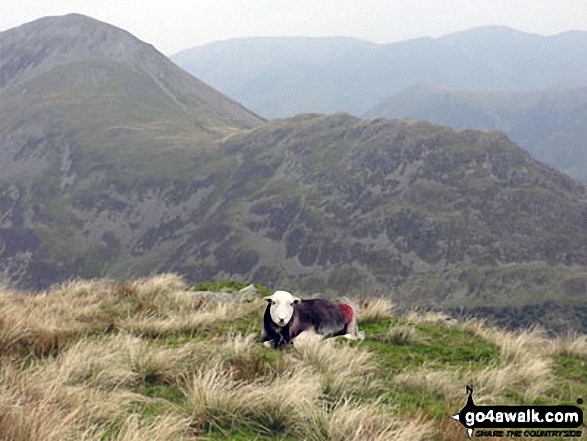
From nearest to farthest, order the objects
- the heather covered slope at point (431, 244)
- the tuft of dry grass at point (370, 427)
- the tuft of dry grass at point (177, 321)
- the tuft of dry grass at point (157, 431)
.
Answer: the tuft of dry grass at point (157, 431)
the tuft of dry grass at point (370, 427)
the tuft of dry grass at point (177, 321)
the heather covered slope at point (431, 244)

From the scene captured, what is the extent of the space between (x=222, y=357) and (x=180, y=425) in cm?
237

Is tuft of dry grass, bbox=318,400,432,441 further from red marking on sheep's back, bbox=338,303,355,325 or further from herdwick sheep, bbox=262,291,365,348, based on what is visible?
red marking on sheep's back, bbox=338,303,355,325

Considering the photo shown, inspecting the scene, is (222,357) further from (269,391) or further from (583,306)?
(583,306)

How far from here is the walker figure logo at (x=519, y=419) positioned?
5125 millimetres

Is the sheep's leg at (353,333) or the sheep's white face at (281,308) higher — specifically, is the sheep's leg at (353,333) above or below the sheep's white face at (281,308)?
below

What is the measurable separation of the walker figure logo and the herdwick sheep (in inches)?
147

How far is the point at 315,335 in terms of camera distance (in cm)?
880

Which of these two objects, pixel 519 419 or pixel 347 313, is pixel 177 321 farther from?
pixel 519 419

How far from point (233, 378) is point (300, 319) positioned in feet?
10.1

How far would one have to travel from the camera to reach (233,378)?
6203 millimetres

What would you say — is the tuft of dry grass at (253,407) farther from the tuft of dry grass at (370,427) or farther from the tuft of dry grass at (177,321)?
the tuft of dry grass at (177,321)

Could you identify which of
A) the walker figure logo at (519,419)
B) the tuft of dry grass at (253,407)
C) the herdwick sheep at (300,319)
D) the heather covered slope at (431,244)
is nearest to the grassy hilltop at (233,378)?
the tuft of dry grass at (253,407)

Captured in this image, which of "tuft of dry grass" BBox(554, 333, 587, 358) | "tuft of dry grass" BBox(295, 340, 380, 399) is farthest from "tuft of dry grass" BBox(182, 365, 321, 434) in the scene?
"tuft of dry grass" BBox(554, 333, 587, 358)

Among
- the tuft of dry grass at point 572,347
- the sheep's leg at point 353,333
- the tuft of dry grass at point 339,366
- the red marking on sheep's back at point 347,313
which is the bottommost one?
the tuft of dry grass at point 572,347
